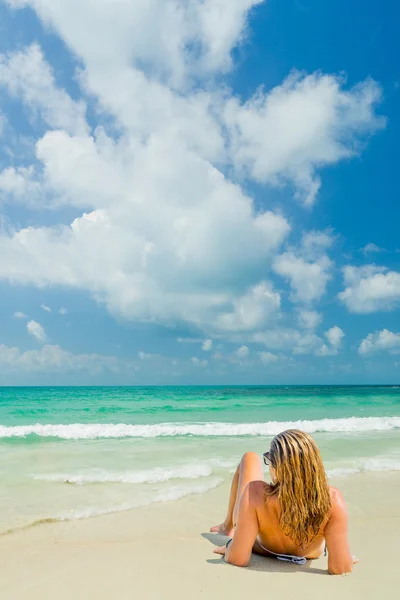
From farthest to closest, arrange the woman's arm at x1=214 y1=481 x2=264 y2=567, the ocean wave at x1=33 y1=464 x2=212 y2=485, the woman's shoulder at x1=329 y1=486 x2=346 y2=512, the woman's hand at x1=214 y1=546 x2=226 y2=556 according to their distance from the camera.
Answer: the ocean wave at x1=33 y1=464 x2=212 y2=485
the woman's hand at x1=214 y1=546 x2=226 y2=556
the woman's arm at x1=214 y1=481 x2=264 y2=567
the woman's shoulder at x1=329 y1=486 x2=346 y2=512

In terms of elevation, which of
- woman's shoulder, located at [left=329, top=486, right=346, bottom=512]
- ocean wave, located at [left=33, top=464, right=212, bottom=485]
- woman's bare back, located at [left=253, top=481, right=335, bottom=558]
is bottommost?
ocean wave, located at [left=33, top=464, right=212, bottom=485]

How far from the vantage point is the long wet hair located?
311 centimetres

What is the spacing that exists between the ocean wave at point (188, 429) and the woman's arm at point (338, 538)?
11.9 m

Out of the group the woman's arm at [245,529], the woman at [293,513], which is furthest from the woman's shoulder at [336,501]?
the woman's arm at [245,529]

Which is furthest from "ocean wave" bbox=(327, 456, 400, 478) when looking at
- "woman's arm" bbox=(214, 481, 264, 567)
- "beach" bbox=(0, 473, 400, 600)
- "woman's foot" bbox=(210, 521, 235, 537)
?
"woman's arm" bbox=(214, 481, 264, 567)

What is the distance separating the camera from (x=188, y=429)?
16953 millimetres

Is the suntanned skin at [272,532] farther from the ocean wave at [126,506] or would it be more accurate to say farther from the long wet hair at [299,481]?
the ocean wave at [126,506]

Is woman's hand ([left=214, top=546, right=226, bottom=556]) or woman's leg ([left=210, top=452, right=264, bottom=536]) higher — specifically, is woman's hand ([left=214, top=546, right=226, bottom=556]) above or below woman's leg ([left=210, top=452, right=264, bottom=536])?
below

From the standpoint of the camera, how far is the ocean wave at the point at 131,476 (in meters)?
7.36

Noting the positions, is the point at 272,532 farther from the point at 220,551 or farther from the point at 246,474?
the point at 220,551

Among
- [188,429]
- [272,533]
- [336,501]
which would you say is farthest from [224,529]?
[188,429]

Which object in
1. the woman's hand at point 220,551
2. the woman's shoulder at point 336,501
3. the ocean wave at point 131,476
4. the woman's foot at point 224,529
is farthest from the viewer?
the ocean wave at point 131,476

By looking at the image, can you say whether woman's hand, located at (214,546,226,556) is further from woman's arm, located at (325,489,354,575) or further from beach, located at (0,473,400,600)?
woman's arm, located at (325,489,354,575)

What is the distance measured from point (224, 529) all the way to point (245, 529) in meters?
1.36
